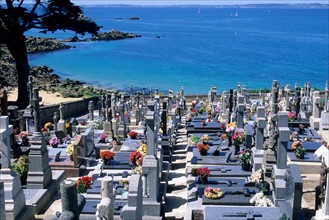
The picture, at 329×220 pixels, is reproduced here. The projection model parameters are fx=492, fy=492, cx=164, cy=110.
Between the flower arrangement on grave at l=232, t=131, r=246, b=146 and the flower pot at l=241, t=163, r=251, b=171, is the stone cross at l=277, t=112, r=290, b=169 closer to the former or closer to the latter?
the flower pot at l=241, t=163, r=251, b=171

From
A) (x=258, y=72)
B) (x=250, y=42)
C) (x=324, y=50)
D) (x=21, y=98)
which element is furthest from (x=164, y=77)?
(x=250, y=42)

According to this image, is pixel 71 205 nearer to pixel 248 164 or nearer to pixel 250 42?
pixel 248 164

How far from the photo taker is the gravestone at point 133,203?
8.24 metres

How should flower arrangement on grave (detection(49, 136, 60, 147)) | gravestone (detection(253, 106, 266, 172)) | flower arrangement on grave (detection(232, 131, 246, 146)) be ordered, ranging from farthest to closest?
flower arrangement on grave (detection(49, 136, 60, 147)) → flower arrangement on grave (detection(232, 131, 246, 146)) → gravestone (detection(253, 106, 266, 172))

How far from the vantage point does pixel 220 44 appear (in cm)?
10894

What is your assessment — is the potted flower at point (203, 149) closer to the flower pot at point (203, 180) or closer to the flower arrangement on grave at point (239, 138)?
the flower arrangement on grave at point (239, 138)

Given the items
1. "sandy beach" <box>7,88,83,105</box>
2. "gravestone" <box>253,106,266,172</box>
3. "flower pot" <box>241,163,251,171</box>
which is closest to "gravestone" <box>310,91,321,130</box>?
"gravestone" <box>253,106,266,172</box>

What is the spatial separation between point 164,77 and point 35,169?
2023 inches

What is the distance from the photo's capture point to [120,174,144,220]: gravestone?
27.0ft

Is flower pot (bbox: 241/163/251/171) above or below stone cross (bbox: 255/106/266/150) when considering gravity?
below

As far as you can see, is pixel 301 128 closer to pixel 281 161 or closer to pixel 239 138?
pixel 239 138

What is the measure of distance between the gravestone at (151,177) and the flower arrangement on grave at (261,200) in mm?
2345

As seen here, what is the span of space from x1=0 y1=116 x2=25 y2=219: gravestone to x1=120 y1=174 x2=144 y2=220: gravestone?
4.14 m

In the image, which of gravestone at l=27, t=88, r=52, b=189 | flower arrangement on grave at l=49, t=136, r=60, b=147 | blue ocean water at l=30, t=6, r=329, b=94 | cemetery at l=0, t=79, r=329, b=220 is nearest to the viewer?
cemetery at l=0, t=79, r=329, b=220
